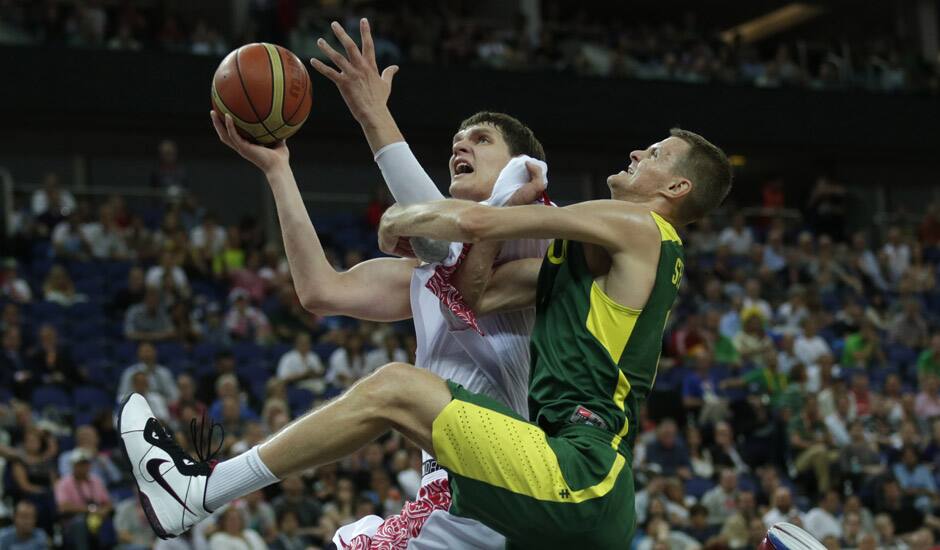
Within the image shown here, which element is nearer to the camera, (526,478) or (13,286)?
(526,478)

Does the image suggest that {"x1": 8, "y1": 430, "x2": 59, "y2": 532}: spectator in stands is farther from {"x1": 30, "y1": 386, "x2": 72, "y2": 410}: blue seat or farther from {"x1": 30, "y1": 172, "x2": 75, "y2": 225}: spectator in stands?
{"x1": 30, "y1": 172, "x2": 75, "y2": 225}: spectator in stands

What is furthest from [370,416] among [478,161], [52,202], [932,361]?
[932,361]

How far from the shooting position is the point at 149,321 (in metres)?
14.0

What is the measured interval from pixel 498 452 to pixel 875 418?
40.4ft

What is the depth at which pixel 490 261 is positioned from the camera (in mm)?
4559

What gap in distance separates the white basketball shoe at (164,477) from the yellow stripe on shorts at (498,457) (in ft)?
2.56

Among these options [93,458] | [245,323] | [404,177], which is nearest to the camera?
[404,177]

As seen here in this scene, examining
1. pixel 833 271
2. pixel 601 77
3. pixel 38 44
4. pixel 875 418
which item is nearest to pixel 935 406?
pixel 875 418

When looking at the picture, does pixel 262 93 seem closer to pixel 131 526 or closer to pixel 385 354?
pixel 131 526

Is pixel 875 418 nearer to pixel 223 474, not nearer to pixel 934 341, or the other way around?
pixel 934 341

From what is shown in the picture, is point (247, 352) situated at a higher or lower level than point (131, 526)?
Answer: higher

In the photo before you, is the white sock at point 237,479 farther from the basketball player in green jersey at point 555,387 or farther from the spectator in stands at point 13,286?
the spectator in stands at point 13,286

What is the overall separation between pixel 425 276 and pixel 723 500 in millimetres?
8942

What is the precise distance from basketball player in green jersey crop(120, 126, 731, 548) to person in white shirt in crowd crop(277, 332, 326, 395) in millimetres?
9080
